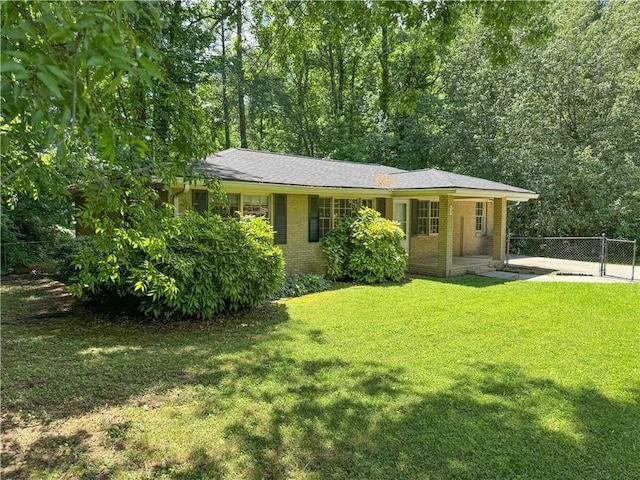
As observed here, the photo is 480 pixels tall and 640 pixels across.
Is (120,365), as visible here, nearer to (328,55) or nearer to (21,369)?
(21,369)

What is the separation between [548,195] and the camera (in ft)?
60.8

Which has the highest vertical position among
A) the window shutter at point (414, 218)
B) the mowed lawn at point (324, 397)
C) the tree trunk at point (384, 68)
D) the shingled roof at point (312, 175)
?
the tree trunk at point (384, 68)

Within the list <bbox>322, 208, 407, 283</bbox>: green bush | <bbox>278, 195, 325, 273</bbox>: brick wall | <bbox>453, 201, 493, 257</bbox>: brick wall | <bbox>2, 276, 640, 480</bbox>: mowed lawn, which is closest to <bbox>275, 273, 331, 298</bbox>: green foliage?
<bbox>278, 195, 325, 273</bbox>: brick wall

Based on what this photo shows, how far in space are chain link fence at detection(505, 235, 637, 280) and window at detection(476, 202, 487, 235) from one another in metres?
1.50

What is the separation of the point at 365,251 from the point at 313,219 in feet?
5.88

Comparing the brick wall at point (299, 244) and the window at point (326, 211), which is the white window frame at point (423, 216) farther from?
the brick wall at point (299, 244)

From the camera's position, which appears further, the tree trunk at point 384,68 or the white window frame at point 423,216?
the tree trunk at point 384,68

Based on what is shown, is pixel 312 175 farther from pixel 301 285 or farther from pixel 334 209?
pixel 301 285

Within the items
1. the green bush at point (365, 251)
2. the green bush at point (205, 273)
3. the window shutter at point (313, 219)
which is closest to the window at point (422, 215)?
the green bush at point (365, 251)

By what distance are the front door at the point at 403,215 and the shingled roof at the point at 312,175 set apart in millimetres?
793

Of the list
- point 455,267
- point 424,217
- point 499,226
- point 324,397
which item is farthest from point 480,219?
point 324,397

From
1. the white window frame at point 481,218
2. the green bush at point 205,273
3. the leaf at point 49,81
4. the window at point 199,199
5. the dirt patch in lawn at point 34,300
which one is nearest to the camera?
the leaf at point 49,81

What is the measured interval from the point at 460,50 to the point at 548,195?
28.3 feet

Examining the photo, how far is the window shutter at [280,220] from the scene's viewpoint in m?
11.8
